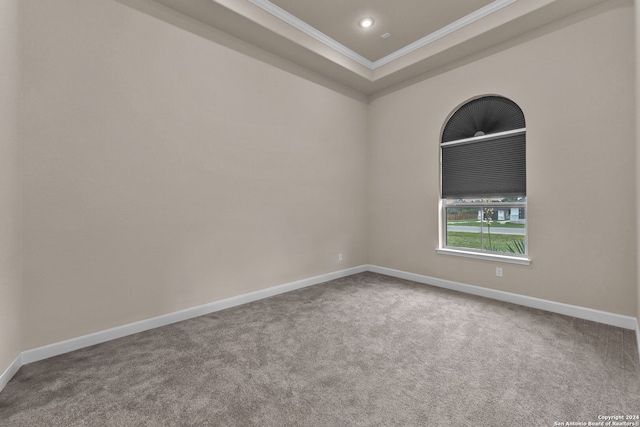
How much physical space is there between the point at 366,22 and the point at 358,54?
72cm

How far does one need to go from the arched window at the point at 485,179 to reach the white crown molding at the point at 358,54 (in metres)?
0.98

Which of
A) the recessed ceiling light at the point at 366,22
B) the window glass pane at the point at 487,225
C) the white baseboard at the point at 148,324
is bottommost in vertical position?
the white baseboard at the point at 148,324

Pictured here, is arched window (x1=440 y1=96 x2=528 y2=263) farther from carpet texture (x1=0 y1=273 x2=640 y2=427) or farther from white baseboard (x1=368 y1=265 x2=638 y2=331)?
carpet texture (x1=0 y1=273 x2=640 y2=427)

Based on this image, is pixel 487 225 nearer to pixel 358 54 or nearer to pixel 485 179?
pixel 485 179

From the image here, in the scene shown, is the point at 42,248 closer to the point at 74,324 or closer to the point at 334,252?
the point at 74,324

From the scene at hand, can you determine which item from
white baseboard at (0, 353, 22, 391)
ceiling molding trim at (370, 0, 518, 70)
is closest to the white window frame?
ceiling molding trim at (370, 0, 518, 70)

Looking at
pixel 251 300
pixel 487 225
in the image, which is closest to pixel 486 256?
pixel 487 225

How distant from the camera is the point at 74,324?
2350 mm

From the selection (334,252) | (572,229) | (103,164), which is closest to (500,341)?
(572,229)

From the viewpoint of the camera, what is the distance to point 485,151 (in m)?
3.75

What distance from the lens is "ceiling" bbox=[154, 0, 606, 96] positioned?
2959 millimetres

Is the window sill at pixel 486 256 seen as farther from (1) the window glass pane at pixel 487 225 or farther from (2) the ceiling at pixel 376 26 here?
(2) the ceiling at pixel 376 26

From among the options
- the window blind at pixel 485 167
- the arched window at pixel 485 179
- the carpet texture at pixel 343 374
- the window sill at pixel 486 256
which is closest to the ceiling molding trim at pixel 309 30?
the arched window at pixel 485 179

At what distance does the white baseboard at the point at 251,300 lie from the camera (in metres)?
2.20
